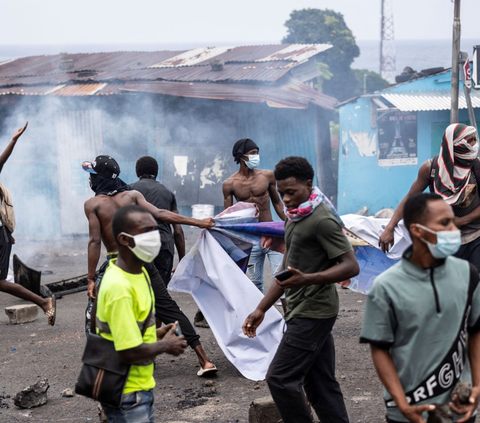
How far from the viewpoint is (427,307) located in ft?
8.31

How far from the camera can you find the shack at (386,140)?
14.6 meters

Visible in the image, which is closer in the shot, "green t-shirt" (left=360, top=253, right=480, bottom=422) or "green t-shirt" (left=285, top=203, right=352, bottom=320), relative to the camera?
"green t-shirt" (left=360, top=253, right=480, bottom=422)

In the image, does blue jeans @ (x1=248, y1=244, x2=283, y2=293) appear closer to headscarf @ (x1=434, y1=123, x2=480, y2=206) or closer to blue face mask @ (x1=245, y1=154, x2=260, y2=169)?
blue face mask @ (x1=245, y1=154, x2=260, y2=169)

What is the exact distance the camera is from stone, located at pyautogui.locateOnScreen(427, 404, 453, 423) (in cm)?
254

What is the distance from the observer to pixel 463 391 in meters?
2.53

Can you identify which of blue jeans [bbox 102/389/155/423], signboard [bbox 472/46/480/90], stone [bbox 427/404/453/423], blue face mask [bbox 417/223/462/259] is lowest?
blue jeans [bbox 102/389/155/423]

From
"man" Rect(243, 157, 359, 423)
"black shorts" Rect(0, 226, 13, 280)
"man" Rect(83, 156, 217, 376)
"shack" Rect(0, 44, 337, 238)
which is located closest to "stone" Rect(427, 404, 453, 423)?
"man" Rect(243, 157, 359, 423)

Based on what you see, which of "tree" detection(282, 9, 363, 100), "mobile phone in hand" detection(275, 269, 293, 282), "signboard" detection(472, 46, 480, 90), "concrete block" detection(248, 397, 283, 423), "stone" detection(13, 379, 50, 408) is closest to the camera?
"mobile phone in hand" detection(275, 269, 293, 282)

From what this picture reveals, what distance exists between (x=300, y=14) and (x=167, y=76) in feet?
62.3

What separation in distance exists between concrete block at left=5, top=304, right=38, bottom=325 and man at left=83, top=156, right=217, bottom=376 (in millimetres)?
2643

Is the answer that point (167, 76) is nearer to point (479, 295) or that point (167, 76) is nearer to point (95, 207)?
point (95, 207)

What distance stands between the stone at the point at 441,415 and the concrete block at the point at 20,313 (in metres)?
6.05

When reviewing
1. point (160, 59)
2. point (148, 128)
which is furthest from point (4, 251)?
point (160, 59)

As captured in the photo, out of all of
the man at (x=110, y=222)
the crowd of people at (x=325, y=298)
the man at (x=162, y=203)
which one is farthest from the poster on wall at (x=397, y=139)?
the man at (x=110, y=222)
